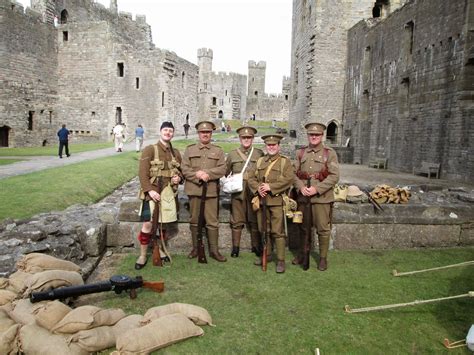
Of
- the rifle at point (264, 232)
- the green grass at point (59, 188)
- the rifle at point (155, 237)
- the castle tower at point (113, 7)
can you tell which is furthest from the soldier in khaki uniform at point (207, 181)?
the castle tower at point (113, 7)

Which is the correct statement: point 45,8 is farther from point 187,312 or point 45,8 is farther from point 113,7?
point 187,312

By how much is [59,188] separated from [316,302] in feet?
24.5

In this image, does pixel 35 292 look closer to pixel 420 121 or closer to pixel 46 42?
pixel 420 121

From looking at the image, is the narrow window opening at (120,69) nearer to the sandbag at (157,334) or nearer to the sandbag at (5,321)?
the sandbag at (5,321)

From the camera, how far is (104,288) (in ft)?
14.4

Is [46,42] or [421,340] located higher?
[46,42]

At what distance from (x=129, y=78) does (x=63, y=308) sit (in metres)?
31.0

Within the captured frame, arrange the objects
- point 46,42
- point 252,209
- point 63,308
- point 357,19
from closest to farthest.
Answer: point 63,308, point 252,209, point 357,19, point 46,42

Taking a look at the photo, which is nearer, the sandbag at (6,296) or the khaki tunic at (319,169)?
the sandbag at (6,296)

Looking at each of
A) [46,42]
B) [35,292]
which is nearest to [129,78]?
[46,42]

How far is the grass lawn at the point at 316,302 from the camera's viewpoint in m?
3.85

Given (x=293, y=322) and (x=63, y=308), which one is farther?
(x=293, y=322)

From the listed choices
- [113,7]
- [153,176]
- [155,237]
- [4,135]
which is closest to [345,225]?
[155,237]

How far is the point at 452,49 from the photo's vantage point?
49.2 feet
